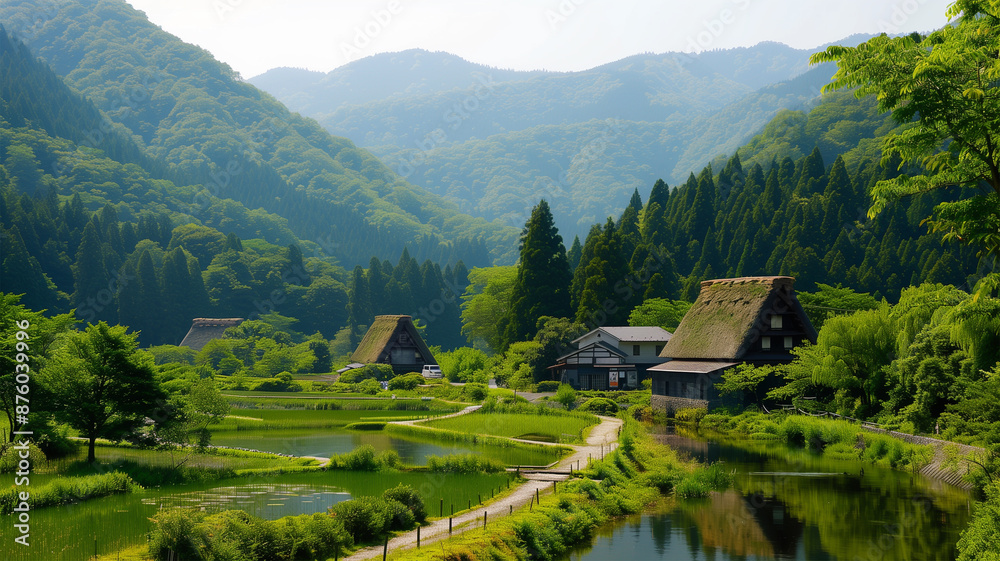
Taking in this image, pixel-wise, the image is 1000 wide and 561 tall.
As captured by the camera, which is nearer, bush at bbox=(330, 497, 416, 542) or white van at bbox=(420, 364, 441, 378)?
bush at bbox=(330, 497, 416, 542)

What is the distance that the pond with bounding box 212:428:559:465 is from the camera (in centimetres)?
2556

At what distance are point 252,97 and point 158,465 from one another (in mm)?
188732

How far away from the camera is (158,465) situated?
21172 mm

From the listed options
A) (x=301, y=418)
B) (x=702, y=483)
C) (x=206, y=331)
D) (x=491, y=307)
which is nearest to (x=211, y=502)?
(x=702, y=483)

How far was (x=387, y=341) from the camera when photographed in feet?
203

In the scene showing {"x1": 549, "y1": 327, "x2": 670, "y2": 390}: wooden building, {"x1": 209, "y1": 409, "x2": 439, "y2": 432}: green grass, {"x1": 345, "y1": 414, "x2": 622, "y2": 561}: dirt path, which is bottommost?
{"x1": 209, "y1": 409, "x2": 439, "y2": 432}: green grass

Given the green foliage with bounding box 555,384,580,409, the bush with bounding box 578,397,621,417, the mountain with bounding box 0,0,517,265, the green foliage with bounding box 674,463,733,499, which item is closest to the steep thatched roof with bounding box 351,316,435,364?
the green foliage with bounding box 555,384,580,409

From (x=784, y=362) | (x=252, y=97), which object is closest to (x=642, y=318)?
(x=784, y=362)

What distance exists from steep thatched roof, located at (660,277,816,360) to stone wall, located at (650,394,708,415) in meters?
2.62

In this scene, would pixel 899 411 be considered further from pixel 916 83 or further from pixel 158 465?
pixel 158 465

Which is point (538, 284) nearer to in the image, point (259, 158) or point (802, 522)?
point (802, 522)

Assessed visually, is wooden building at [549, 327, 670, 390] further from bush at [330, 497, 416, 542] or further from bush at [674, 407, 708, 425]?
bush at [330, 497, 416, 542]

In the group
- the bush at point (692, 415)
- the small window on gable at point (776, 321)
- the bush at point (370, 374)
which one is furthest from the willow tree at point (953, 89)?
the bush at point (370, 374)

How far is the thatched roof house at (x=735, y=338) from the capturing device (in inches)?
1534
